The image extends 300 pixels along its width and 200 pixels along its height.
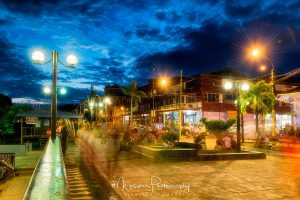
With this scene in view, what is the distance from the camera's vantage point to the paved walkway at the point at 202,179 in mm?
7449

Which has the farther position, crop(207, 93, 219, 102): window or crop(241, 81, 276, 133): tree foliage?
crop(207, 93, 219, 102): window

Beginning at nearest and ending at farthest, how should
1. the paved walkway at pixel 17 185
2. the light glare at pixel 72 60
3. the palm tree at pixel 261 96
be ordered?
the paved walkway at pixel 17 185 → the light glare at pixel 72 60 → the palm tree at pixel 261 96

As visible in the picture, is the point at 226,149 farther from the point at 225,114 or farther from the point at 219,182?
the point at 225,114

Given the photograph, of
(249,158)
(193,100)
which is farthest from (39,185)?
(193,100)

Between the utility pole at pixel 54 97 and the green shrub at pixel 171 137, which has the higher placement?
the utility pole at pixel 54 97

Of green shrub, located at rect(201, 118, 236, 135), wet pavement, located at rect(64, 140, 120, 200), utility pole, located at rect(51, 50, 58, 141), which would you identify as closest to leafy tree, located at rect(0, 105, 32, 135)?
utility pole, located at rect(51, 50, 58, 141)

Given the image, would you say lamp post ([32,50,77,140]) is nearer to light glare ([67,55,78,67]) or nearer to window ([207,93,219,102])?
light glare ([67,55,78,67])

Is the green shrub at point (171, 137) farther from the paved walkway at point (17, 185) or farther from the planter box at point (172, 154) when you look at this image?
the paved walkway at point (17, 185)

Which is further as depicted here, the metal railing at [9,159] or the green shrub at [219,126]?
the green shrub at [219,126]

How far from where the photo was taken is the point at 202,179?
9.26 metres

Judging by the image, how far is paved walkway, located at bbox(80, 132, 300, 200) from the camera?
24.4 ft

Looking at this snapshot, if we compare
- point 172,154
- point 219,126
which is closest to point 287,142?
point 219,126

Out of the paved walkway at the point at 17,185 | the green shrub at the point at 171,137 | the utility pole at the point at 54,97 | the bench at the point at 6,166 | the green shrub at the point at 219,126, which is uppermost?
the utility pole at the point at 54,97

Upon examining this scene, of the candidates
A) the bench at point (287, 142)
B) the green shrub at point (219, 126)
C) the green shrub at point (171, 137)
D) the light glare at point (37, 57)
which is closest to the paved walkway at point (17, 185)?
the light glare at point (37, 57)
